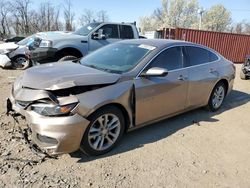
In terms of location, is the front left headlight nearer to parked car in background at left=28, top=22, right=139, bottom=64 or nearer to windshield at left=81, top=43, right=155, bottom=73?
parked car in background at left=28, top=22, right=139, bottom=64

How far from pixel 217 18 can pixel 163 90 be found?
65.9m

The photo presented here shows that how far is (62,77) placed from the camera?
11.6 ft

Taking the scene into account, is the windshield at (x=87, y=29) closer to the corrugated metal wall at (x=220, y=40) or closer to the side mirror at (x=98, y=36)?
the side mirror at (x=98, y=36)

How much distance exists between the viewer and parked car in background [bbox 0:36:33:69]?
1043cm

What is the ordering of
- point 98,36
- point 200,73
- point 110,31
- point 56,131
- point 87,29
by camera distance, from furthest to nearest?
point 110,31 < point 87,29 < point 98,36 < point 200,73 < point 56,131

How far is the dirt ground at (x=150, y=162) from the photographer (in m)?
3.23

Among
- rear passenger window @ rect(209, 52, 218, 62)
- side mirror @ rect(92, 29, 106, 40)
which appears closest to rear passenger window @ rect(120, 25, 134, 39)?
side mirror @ rect(92, 29, 106, 40)

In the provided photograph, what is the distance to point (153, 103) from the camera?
424cm

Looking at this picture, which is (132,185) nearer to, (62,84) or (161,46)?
(62,84)

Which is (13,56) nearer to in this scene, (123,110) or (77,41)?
(77,41)

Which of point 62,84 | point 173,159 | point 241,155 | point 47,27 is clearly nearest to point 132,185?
point 173,159

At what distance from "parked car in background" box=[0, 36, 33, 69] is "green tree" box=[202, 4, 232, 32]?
6023 centimetres

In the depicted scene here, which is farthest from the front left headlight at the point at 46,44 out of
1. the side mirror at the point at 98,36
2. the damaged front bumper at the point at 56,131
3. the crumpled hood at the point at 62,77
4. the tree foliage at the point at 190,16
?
the tree foliage at the point at 190,16

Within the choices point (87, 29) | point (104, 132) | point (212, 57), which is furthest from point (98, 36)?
point (104, 132)
